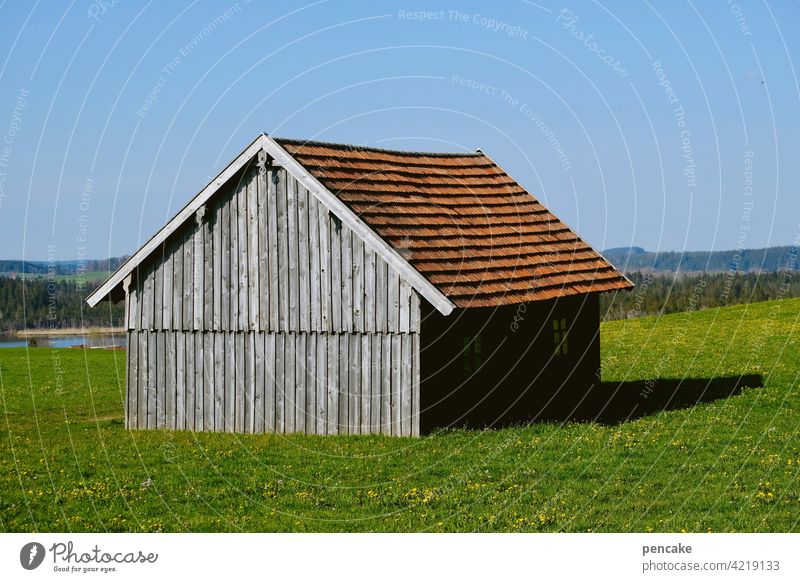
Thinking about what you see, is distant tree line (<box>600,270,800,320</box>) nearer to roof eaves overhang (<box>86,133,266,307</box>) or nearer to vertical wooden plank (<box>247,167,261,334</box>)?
vertical wooden plank (<box>247,167,261,334</box>)

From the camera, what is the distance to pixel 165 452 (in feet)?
74.4

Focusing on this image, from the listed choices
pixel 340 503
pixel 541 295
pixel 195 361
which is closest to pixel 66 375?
pixel 195 361

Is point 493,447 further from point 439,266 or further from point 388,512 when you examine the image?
point 388,512

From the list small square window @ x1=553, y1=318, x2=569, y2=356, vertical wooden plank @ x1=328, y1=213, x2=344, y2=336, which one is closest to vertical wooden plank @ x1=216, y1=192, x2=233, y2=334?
vertical wooden plank @ x1=328, y1=213, x2=344, y2=336

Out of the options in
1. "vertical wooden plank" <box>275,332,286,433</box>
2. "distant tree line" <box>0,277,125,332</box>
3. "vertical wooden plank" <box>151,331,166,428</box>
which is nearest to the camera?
"vertical wooden plank" <box>275,332,286,433</box>

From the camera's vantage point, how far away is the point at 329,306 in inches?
982

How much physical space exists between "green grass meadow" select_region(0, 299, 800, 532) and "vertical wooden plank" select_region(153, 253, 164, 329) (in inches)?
106

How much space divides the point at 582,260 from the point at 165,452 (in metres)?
13.5

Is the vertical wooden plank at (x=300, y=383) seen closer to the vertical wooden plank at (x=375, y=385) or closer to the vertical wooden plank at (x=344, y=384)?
the vertical wooden plank at (x=344, y=384)

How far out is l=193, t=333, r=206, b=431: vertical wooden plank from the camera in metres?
26.6

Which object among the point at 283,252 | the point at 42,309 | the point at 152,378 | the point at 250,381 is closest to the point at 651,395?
the point at 250,381

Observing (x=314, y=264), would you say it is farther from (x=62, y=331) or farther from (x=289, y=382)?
(x=62, y=331)

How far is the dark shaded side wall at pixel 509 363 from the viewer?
80.9ft
